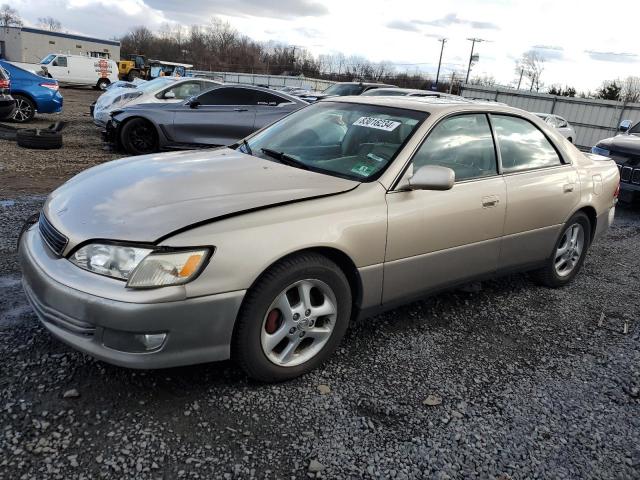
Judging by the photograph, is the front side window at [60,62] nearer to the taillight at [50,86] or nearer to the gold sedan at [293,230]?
the taillight at [50,86]

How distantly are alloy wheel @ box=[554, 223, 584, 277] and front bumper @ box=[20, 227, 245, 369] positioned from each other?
3.20 meters

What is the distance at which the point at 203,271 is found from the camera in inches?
92.8

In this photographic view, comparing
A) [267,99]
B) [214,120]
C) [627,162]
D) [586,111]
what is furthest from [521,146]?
[586,111]

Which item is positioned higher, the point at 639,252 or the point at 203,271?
the point at 203,271

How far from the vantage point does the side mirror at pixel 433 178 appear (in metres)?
2.97

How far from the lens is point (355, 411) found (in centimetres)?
263

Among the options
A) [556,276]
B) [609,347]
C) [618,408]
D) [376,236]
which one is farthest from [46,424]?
[556,276]

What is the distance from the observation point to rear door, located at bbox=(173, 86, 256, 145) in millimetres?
9492

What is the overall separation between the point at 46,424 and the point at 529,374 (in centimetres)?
267

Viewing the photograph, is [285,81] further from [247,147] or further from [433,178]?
[433,178]

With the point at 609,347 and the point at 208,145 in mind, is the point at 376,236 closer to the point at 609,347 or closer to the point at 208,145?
the point at 609,347

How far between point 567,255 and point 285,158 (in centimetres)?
277

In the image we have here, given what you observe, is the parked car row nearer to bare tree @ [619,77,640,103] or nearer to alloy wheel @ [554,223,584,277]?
alloy wheel @ [554,223,584,277]

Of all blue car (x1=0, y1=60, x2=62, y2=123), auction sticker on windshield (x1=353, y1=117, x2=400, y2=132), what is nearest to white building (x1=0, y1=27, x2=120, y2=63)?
blue car (x1=0, y1=60, x2=62, y2=123)
